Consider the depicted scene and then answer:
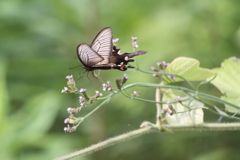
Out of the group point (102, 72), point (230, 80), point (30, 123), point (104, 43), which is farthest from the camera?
point (102, 72)

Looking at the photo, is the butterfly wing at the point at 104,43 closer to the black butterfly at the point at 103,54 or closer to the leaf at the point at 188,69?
the black butterfly at the point at 103,54

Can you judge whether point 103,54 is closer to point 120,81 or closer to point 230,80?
point 120,81

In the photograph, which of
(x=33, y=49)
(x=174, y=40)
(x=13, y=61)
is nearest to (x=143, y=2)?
(x=174, y=40)

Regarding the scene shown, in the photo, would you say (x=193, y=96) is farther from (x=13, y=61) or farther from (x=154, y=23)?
(x=13, y=61)

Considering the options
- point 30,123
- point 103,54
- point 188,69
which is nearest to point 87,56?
point 103,54

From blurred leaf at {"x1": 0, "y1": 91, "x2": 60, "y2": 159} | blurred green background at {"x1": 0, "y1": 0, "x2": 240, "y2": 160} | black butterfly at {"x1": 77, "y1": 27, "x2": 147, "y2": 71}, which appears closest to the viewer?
black butterfly at {"x1": 77, "y1": 27, "x2": 147, "y2": 71}

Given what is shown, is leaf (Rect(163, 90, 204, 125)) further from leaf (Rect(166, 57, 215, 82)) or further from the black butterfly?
the black butterfly

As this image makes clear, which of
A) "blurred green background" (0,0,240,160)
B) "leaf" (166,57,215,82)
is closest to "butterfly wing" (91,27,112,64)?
"leaf" (166,57,215,82)
